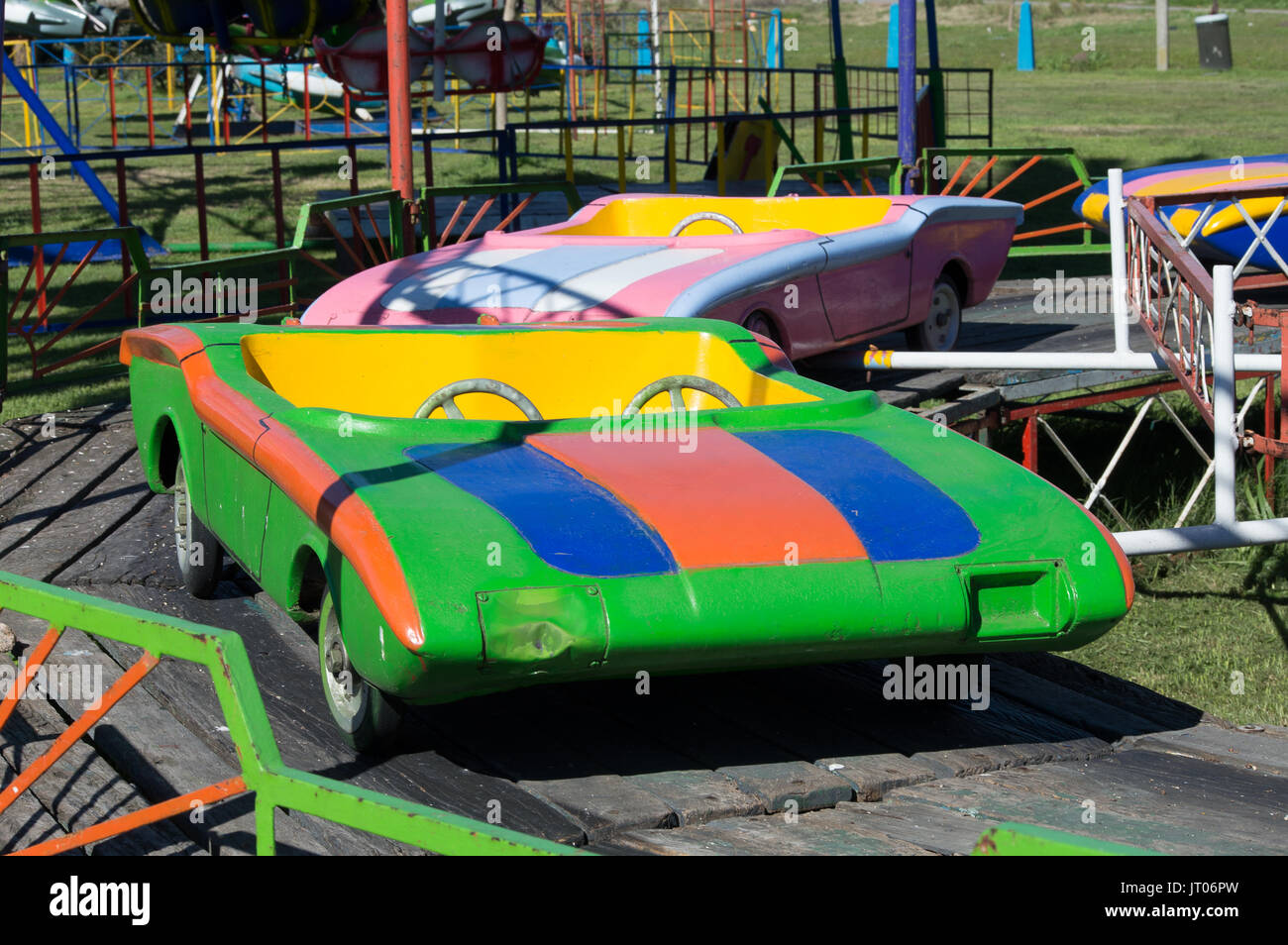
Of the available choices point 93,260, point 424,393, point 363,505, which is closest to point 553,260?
Result: point 424,393

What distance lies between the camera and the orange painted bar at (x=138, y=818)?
2.59 m

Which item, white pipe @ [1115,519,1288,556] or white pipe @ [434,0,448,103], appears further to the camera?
white pipe @ [434,0,448,103]

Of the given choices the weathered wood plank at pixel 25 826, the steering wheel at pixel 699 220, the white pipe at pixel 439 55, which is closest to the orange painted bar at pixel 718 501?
the weathered wood plank at pixel 25 826

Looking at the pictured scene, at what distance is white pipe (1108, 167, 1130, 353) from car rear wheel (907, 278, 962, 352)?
4.31 ft

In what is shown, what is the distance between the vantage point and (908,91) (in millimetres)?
10836

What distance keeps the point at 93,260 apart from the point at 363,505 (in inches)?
403

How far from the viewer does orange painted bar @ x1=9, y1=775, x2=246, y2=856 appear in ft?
8.50

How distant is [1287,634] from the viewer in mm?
7121

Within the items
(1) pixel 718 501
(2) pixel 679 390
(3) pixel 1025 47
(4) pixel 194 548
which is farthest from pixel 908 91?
(3) pixel 1025 47

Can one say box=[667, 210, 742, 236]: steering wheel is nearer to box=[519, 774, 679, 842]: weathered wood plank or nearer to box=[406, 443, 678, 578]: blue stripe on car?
box=[406, 443, 678, 578]: blue stripe on car

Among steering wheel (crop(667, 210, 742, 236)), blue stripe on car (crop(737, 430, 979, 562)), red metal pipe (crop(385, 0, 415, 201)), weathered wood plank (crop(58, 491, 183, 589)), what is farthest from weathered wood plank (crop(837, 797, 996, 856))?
red metal pipe (crop(385, 0, 415, 201))

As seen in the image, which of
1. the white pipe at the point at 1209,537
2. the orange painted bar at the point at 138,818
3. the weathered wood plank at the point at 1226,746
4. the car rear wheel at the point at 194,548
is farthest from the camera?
the white pipe at the point at 1209,537

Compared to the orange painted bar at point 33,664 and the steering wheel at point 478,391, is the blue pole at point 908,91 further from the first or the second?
the orange painted bar at point 33,664

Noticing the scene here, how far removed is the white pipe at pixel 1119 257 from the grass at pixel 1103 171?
146 centimetres
